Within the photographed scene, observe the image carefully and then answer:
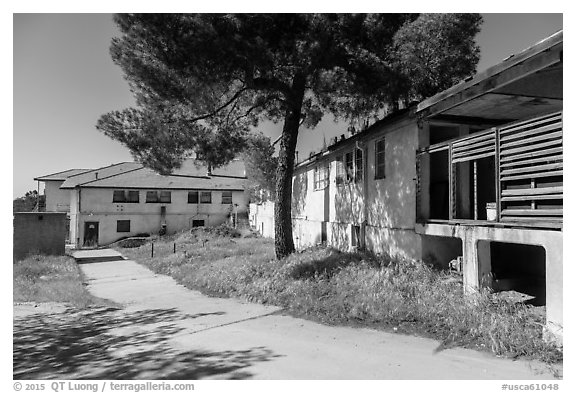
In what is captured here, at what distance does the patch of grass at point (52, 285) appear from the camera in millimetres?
10188

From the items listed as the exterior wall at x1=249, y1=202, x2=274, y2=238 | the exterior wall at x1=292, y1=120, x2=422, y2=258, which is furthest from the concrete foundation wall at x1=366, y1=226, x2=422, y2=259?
the exterior wall at x1=249, y1=202, x2=274, y2=238

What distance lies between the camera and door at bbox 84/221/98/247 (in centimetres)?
3155

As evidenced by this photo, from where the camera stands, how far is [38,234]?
20719mm

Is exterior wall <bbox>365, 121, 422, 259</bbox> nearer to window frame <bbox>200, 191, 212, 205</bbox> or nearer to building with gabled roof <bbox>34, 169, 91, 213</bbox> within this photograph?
window frame <bbox>200, 191, 212, 205</bbox>

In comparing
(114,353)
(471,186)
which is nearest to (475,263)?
(471,186)

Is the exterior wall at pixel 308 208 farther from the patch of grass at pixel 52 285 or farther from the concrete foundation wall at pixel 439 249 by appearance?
the patch of grass at pixel 52 285

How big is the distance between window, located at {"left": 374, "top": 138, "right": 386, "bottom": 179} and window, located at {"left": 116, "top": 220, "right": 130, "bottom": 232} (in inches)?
1105

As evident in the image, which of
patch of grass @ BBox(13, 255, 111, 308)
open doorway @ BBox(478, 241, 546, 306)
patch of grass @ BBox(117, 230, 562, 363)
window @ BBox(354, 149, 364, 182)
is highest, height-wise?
window @ BBox(354, 149, 364, 182)

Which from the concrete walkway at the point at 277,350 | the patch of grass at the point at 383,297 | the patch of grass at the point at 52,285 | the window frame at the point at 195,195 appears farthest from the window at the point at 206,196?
the concrete walkway at the point at 277,350

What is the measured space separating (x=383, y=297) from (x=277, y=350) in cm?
291

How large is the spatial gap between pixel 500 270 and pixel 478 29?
8.19 m

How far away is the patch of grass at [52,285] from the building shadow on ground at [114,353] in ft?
6.40

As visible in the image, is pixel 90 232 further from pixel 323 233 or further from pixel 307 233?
pixel 323 233

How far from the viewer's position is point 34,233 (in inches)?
811
